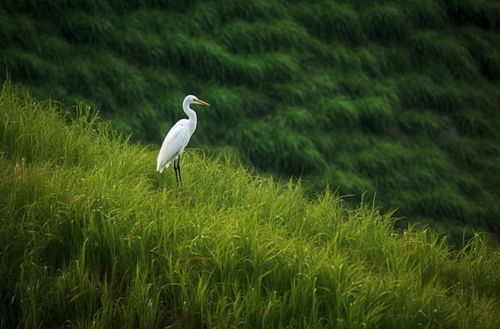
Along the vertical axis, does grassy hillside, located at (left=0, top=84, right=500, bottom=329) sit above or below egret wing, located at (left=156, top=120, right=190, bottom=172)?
below

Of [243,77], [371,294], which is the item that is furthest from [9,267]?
[243,77]

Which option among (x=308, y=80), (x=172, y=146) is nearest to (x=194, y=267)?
(x=172, y=146)

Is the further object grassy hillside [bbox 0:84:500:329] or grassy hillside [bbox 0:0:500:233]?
grassy hillside [bbox 0:0:500:233]

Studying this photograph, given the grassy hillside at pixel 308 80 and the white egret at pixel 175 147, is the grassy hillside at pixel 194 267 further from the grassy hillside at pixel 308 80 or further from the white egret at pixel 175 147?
the grassy hillside at pixel 308 80

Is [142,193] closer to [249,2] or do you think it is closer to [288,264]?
[288,264]

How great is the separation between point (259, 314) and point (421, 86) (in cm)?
584

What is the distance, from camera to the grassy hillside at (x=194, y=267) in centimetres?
294

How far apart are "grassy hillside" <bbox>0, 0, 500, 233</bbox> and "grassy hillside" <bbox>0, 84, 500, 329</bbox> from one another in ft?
8.54

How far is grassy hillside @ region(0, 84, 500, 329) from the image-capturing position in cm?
294

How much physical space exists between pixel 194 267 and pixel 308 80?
4.90 meters

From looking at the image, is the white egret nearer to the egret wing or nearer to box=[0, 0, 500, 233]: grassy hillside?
the egret wing

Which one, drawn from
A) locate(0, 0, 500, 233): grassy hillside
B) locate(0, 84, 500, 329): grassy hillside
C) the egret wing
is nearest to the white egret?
the egret wing

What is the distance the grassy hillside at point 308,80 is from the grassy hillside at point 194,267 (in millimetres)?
2602

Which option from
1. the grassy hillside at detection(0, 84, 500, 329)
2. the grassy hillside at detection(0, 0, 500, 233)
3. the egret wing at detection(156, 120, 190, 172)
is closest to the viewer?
the grassy hillside at detection(0, 84, 500, 329)
